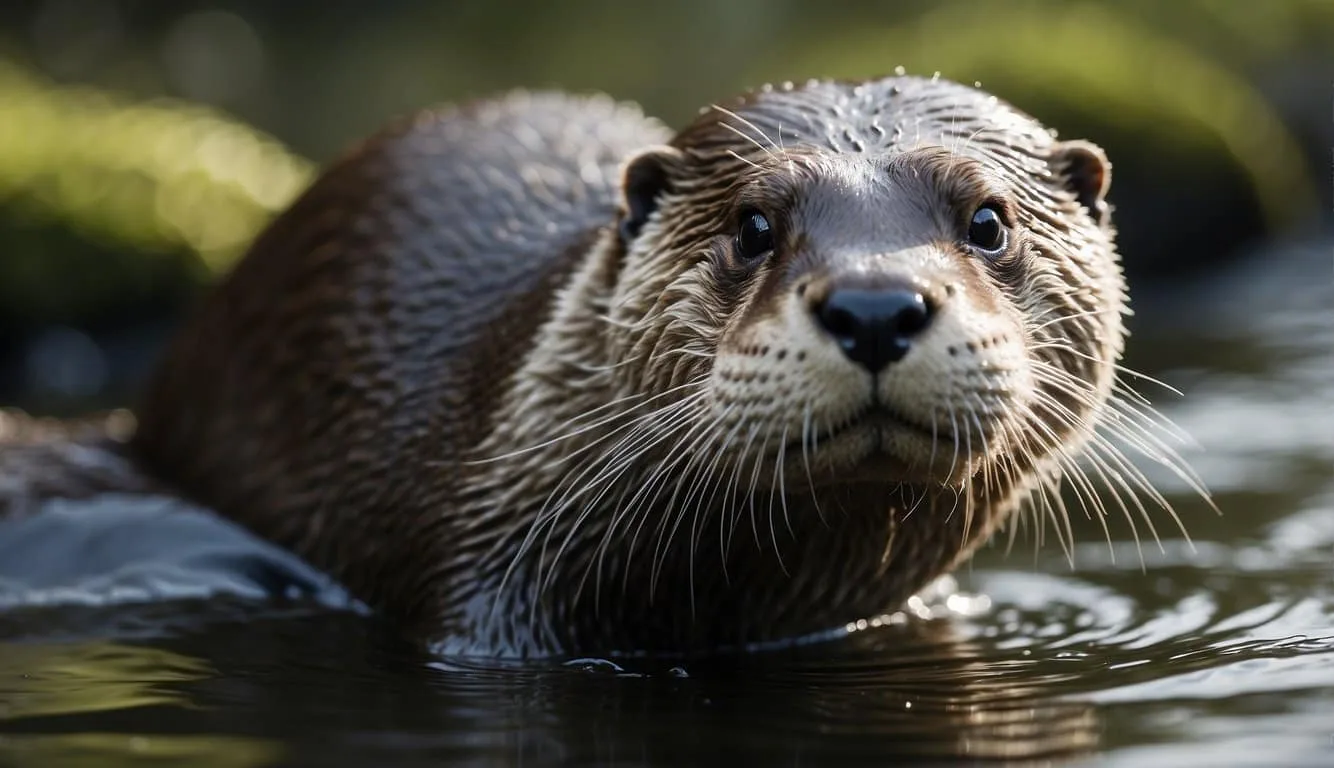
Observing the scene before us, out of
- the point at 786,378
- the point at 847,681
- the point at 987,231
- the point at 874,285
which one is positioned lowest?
the point at 847,681

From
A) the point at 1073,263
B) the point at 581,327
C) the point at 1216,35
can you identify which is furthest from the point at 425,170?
the point at 1216,35

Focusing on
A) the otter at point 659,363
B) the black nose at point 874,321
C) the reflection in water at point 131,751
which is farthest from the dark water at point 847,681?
the black nose at point 874,321

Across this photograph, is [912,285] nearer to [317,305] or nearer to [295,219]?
[317,305]

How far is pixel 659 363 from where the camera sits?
156 inches

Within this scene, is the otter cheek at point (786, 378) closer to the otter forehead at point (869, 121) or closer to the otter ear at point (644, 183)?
the otter forehead at point (869, 121)

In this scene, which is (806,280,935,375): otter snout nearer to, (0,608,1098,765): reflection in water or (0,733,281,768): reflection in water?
(0,608,1098,765): reflection in water

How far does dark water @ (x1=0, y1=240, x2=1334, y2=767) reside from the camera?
3352 mm

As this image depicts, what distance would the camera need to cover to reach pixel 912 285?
3338 millimetres

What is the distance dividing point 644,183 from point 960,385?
1153 millimetres

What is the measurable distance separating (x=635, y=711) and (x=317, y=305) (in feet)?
6.03

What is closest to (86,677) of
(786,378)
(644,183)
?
(644,183)

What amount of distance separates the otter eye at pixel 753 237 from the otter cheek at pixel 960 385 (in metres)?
0.52

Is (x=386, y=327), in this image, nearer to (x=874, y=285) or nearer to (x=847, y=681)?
(x=847, y=681)

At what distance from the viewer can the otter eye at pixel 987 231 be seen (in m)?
3.87
